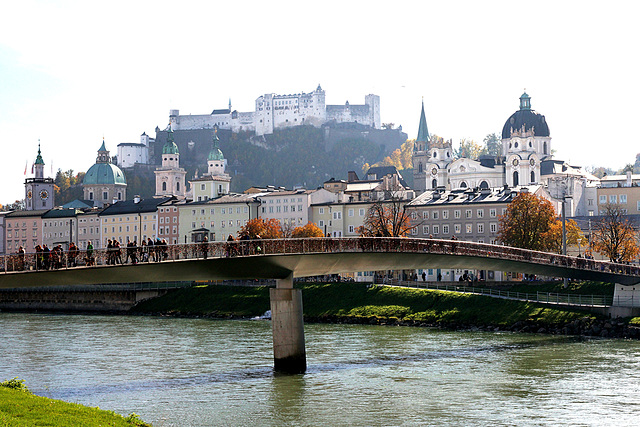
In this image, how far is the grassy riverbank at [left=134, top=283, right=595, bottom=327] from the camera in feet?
197

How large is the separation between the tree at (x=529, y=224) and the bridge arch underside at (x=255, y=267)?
22.6m

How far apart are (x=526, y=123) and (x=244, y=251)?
111522mm

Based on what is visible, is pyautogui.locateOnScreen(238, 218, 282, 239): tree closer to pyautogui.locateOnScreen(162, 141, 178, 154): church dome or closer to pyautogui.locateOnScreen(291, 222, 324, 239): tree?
pyautogui.locateOnScreen(291, 222, 324, 239): tree

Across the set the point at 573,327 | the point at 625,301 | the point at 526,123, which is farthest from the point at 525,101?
the point at 573,327

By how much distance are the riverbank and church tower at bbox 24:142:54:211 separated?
8322 cm

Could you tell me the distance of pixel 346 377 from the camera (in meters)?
37.5

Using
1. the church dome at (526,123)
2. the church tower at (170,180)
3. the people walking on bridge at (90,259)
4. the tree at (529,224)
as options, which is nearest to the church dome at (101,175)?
the church tower at (170,180)

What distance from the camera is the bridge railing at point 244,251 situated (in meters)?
34.0

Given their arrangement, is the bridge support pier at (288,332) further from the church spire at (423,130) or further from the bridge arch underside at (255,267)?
the church spire at (423,130)

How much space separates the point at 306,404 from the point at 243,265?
9916 millimetres

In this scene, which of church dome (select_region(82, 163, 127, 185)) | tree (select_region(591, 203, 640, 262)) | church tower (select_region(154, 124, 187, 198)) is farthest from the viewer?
church tower (select_region(154, 124, 187, 198))

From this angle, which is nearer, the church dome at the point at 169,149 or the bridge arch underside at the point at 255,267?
the bridge arch underside at the point at 255,267

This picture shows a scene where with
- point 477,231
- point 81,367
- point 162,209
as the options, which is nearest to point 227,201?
point 162,209

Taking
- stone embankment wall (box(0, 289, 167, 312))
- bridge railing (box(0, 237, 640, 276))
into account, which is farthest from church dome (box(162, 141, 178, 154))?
bridge railing (box(0, 237, 640, 276))
